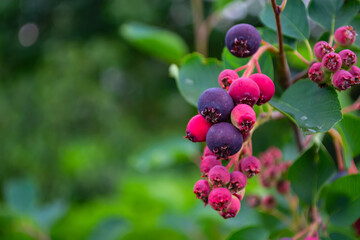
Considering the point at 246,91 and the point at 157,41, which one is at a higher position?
the point at 157,41

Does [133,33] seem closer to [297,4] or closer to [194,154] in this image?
[194,154]

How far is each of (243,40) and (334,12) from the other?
21cm

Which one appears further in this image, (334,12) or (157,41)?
(157,41)

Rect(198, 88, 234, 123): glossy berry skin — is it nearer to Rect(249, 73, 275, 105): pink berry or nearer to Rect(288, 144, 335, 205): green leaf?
Rect(249, 73, 275, 105): pink berry

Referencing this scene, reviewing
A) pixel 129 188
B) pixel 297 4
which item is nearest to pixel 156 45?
pixel 297 4

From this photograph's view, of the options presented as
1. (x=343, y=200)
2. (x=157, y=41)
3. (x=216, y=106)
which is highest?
(x=157, y=41)

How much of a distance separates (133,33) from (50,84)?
156cm

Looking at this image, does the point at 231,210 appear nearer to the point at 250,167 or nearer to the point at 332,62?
the point at 250,167

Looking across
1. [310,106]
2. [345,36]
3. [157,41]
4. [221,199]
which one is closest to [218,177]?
[221,199]

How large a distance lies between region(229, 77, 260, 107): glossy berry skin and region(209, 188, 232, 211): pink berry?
10 cm

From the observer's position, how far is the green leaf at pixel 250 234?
0.60 m

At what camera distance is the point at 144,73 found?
713cm

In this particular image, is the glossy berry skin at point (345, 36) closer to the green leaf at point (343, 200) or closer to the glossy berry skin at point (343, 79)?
the glossy berry skin at point (343, 79)

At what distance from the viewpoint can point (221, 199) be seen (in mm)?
416
